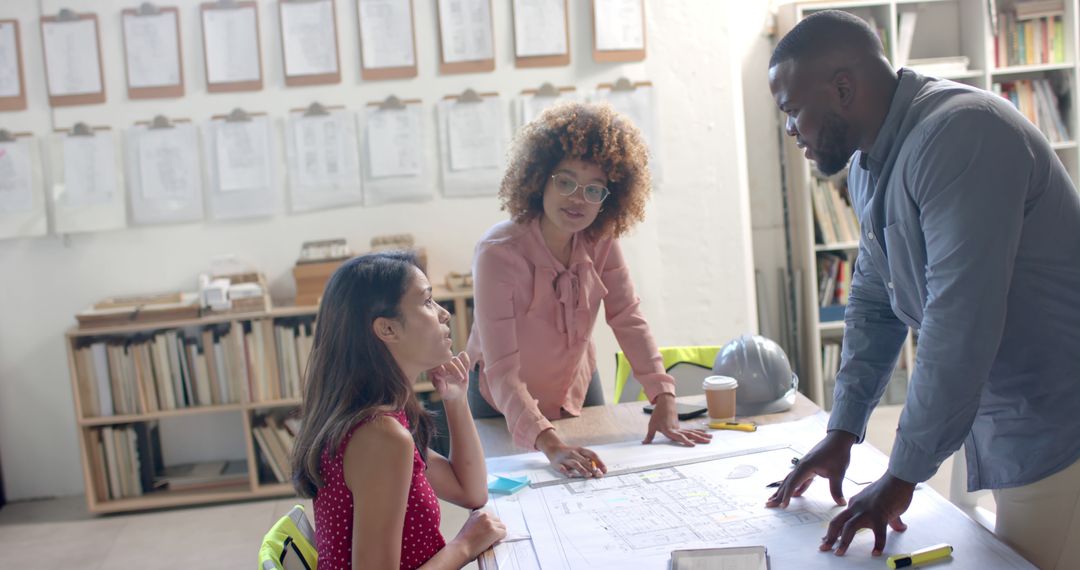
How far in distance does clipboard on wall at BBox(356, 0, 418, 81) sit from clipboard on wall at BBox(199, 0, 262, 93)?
1.40 feet

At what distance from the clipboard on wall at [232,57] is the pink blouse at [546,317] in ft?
7.19

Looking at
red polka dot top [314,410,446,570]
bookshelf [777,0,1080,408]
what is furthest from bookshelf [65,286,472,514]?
red polka dot top [314,410,446,570]

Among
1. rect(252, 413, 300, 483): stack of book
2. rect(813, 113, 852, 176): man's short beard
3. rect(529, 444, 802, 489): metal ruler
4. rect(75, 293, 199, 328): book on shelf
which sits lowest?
rect(252, 413, 300, 483): stack of book

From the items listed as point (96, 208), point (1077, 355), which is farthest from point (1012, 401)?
point (96, 208)

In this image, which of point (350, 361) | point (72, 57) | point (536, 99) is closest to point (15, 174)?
point (72, 57)

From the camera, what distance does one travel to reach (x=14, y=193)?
13.5ft

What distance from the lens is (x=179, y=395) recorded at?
13.4ft

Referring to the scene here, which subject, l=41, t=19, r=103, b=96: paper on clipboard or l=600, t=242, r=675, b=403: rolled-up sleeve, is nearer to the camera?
l=600, t=242, r=675, b=403: rolled-up sleeve

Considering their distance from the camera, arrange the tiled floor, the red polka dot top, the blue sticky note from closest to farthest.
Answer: the red polka dot top < the blue sticky note < the tiled floor

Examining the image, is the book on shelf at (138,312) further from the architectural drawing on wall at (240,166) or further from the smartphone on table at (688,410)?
the smartphone on table at (688,410)

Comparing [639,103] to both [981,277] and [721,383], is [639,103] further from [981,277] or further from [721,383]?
[981,277]

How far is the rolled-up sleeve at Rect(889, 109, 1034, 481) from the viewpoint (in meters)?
1.31

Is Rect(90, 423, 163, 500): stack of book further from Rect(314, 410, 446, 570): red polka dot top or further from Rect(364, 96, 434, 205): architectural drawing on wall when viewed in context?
Rect(314, 410, 446, 570): red polka dot top

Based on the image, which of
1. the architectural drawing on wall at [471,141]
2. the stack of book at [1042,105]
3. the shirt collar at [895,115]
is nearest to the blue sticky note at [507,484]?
the shirt collar at [895,115]
